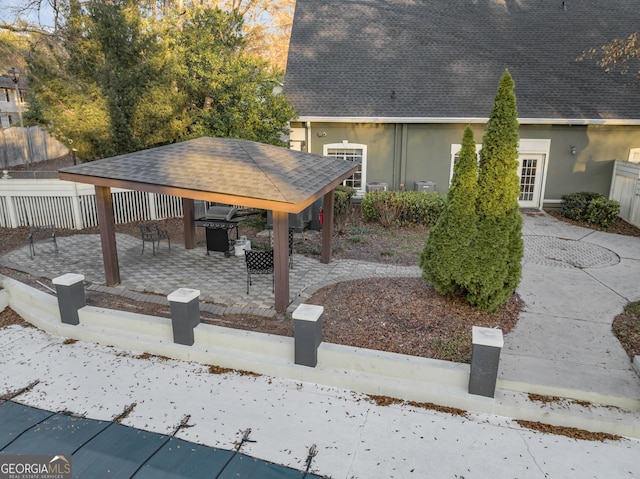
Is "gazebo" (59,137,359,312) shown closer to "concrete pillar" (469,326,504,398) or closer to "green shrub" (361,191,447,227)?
"concrete pillar" (469,326,504,398)

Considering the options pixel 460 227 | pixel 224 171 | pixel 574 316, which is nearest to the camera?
pixel 460 227

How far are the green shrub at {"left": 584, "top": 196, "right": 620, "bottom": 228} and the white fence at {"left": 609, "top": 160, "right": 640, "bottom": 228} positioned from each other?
1.15 ft

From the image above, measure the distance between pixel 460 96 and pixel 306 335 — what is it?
12481 millimetres

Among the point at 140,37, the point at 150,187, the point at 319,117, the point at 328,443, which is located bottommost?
the point at 328,443

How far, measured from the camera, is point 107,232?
311 inches

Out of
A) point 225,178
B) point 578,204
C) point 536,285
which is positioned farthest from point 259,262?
point 578,204

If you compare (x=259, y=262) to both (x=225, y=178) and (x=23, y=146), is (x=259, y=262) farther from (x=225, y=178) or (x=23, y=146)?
(x=23, y=146)

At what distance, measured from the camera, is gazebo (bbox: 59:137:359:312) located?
21.4 feet

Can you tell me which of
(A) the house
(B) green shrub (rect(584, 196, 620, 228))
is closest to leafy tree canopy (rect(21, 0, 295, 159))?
(A) the house

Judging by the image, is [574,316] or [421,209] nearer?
[574,316]

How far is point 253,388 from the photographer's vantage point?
17.3 feet

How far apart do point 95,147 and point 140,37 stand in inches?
132

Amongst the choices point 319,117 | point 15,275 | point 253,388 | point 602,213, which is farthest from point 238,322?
point 602,213

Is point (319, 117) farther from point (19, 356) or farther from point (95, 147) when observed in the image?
point (19, 356)
